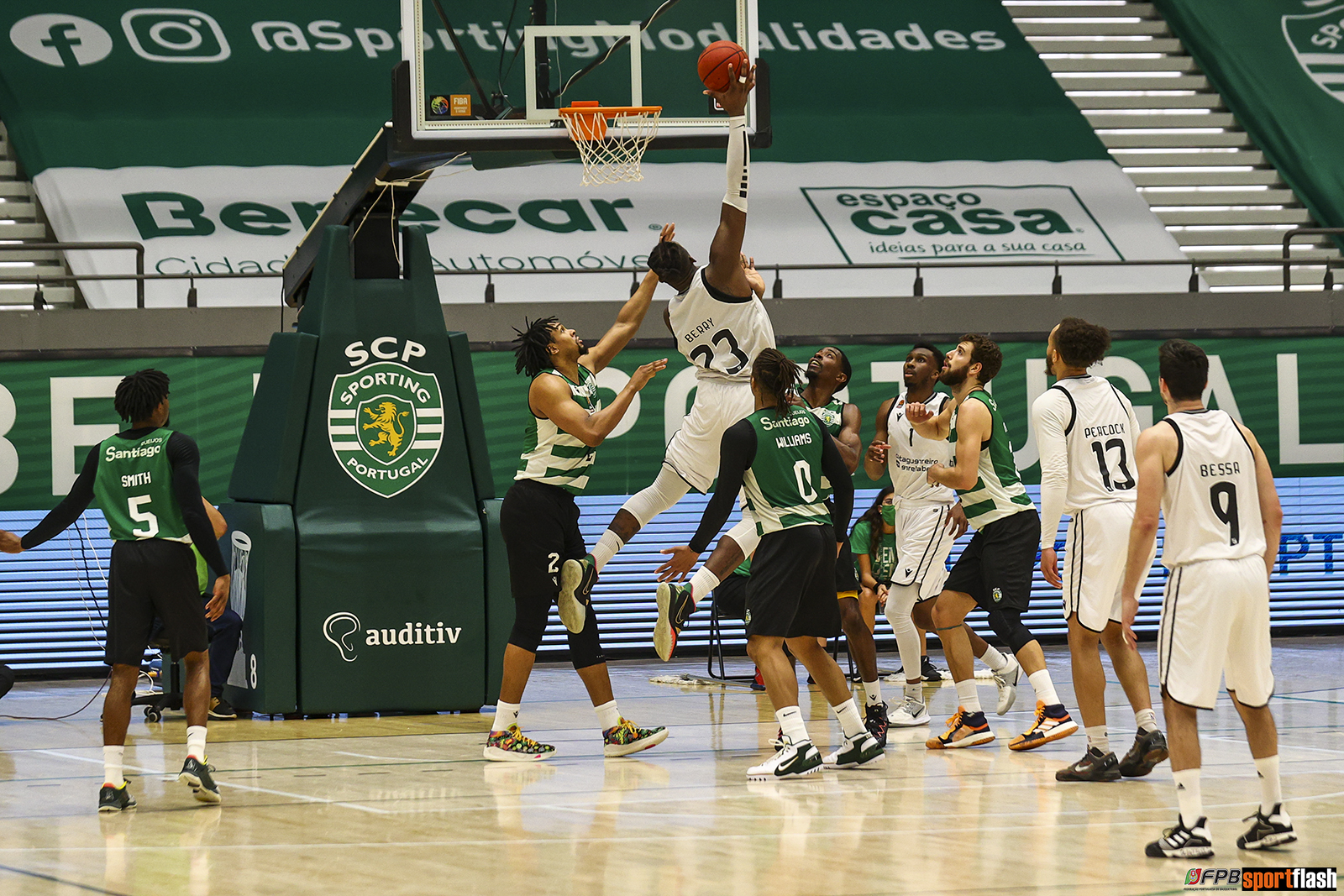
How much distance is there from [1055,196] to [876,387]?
621cm

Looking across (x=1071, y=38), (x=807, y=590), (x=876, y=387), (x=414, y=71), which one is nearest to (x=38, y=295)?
(x=414, y=71)

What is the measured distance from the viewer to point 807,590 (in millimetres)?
7254

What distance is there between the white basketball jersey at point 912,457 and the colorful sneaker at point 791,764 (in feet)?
7.94

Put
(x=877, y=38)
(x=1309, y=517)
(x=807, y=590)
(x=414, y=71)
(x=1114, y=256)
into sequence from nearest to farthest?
(x=807, y=590) → (x=414, y=71) → (x=1309, y=517) → (x=1114, y=256) → (x=877, y=38)

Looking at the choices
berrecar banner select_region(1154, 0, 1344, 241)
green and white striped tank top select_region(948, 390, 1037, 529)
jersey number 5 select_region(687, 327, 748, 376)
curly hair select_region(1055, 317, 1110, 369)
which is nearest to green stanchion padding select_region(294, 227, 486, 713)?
jersey number 5 select_region(687, 327, 748, 376)

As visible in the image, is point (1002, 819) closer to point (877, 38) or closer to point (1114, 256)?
point (1114, 256)

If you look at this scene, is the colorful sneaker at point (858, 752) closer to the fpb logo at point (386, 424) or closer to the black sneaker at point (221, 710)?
the fpb logo at point (386, 424)

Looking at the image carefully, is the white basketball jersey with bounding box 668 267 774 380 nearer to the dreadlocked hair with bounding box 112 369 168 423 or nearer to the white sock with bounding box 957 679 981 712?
the white sock with bounding box 957 679 981 712

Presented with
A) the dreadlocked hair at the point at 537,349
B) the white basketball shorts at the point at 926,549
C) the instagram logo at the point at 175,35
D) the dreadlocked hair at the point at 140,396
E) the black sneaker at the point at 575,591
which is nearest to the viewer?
the dreadlocked hair at the point at 140,396

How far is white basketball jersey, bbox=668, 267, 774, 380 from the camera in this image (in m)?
7.86

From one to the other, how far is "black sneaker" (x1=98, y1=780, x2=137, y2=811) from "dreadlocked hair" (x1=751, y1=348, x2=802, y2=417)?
3335mm

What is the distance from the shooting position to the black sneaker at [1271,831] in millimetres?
5250

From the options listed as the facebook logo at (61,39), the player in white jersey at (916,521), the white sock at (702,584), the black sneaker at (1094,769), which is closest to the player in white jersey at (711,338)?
the white sock at (702,584)
